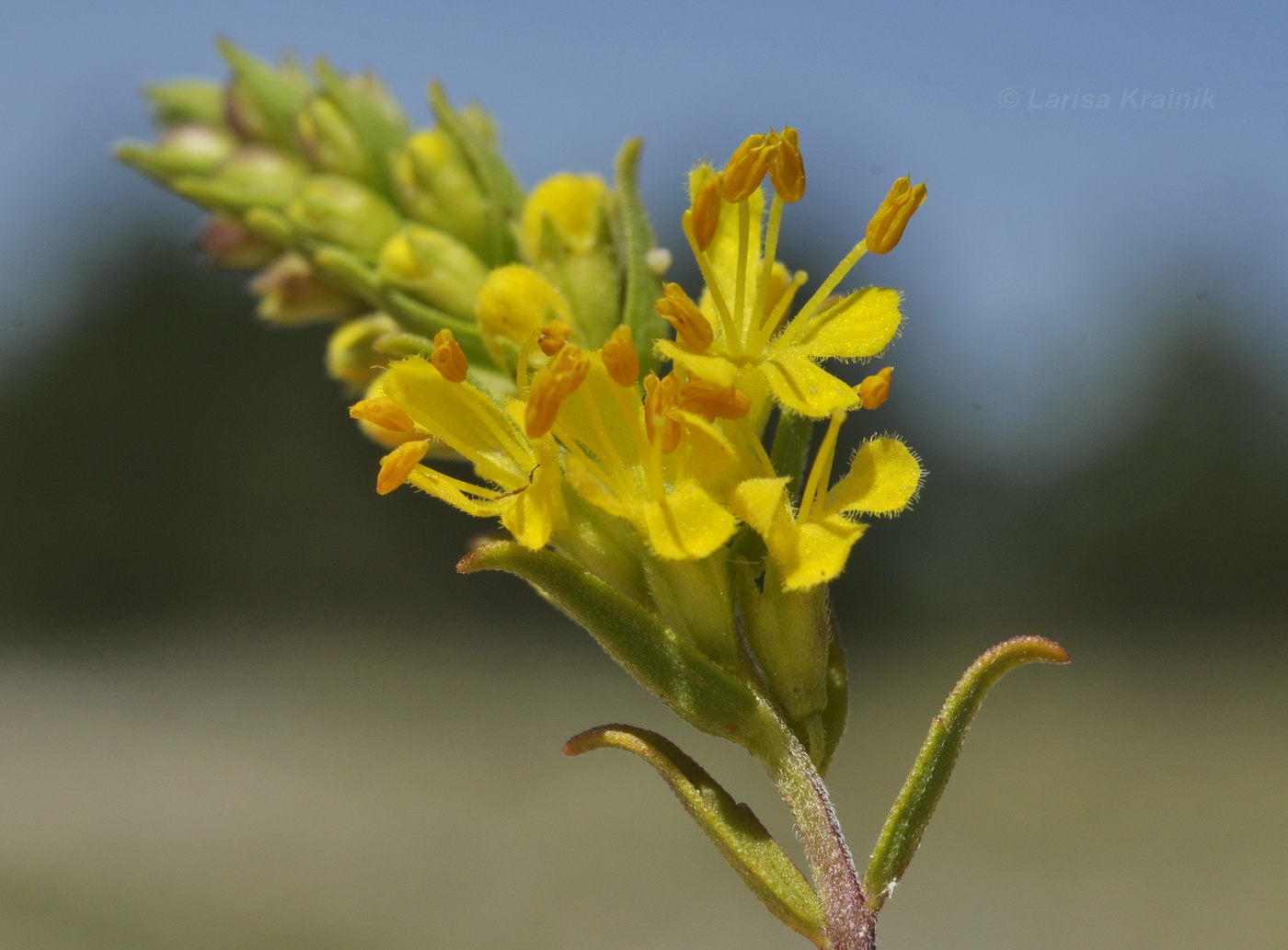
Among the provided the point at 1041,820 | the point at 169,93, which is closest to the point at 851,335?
the point at 169,93

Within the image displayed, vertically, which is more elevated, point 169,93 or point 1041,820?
point 169,93

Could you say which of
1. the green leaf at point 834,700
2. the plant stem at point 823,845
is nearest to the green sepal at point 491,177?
the green leaf at point 834,700

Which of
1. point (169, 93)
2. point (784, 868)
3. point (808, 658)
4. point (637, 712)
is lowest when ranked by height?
point (637, 712)

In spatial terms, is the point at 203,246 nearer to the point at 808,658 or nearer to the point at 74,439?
the point at 808,658

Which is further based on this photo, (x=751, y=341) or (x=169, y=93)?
(x=169, y=93)

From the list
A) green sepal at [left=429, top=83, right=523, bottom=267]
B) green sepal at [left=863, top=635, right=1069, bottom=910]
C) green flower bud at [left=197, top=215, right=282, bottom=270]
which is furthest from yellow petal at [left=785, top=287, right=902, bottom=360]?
green flower bud at [left=197, top=215, right=282, bottom=270]

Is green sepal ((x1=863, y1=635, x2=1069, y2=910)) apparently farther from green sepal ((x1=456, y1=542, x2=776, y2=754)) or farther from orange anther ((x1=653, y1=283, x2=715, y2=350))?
orange anther ((x1=653, y1=283, x2=715, y2=350))

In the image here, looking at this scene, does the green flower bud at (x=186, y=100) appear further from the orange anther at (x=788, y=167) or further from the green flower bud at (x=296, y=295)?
the orange anther at (x=788, y=167)
